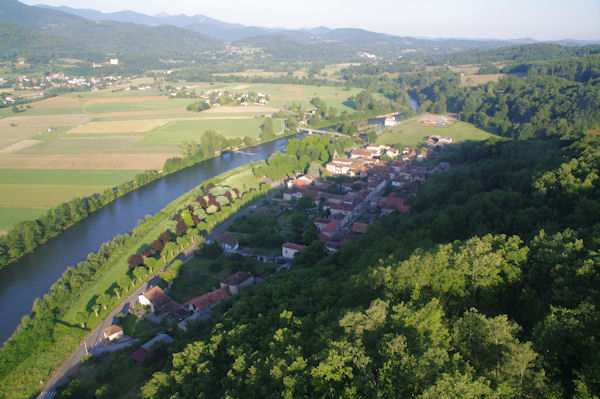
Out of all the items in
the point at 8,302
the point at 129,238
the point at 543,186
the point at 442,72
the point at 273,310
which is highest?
the point at 442,72

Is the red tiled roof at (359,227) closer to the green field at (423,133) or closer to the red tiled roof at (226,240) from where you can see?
the red tiled roof at (226,240)

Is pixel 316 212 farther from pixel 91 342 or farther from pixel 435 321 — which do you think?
pixel 435 321

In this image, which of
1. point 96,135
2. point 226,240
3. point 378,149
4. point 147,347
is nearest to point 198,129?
point 96,135

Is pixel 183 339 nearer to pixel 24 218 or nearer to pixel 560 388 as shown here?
pixel 560 388

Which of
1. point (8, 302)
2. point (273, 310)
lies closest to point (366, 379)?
point (273, 310)

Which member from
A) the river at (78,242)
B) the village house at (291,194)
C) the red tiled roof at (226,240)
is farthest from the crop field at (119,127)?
the red tiled roof at (226,240)

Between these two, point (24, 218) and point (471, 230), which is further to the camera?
point (24, 218)
